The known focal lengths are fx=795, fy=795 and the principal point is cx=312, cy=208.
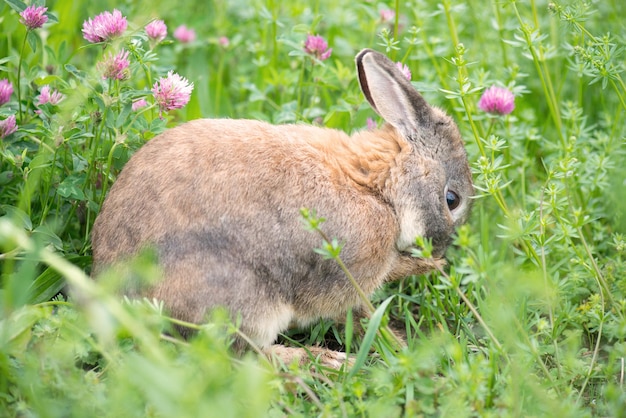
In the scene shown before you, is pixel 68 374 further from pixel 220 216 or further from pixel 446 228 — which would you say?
pixel 446 228

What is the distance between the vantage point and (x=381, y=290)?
14.7 feet

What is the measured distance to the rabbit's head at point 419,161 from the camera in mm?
4266

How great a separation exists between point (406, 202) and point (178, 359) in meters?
1.71

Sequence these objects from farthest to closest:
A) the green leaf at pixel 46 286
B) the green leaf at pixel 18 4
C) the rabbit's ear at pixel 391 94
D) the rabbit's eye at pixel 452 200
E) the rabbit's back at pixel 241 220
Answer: the rabbit's eye at pixel 452 200
the rabbit's ear at pixel 391 94
the green leaf at pixel 18 4
the green leaf at pixel 46 286
the rabbit's back at pixel 241 220

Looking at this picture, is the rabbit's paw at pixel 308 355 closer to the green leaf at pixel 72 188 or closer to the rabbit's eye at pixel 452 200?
the rabbit's eye at pixel 452 200

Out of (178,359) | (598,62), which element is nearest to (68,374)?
(178,359)

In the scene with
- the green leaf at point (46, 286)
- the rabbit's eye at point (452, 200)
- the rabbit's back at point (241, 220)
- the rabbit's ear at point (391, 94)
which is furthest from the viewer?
the rabbit's eye at point (452, 200)

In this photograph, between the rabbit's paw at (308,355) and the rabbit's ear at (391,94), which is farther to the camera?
the rabbit's ear at (391,94)

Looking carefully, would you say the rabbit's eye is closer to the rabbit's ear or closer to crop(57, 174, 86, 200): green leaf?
the rabbit's ear

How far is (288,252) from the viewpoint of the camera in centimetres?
383

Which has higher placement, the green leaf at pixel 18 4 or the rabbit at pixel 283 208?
the green leaf at pixel 18 4

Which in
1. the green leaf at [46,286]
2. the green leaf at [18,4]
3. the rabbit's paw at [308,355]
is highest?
the green leaf at [18,4]

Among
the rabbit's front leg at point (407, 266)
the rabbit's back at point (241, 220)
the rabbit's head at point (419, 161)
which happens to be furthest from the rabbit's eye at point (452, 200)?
the rabbit's back at point (241, 220)

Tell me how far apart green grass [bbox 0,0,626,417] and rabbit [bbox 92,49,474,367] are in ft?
0.71
